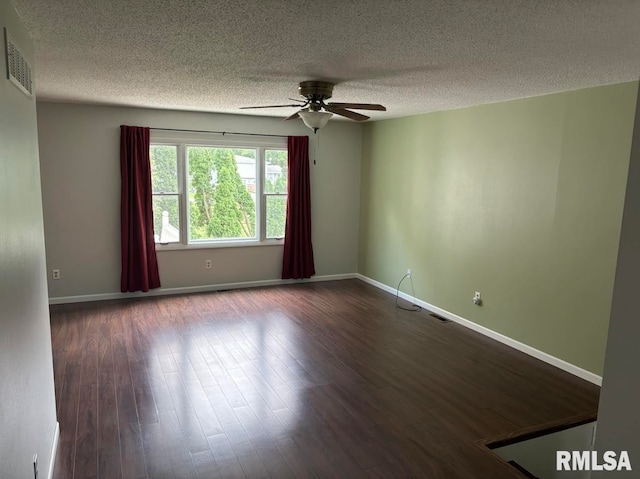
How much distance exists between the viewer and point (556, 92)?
393cm

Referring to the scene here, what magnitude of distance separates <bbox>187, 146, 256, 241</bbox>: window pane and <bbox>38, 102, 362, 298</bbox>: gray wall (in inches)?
11.2

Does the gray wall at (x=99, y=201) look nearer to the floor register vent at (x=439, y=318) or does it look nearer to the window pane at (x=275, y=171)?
the window pane at (x=275, y=171)

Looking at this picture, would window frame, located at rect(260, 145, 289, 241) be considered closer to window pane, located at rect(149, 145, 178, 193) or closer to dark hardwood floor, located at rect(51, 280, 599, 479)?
window pane, located at rect(149, 145, 178, 193)

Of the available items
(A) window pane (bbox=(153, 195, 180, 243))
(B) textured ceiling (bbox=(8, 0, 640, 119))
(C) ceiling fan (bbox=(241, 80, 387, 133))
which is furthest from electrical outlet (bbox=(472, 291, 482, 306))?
(A) window pane (bbox=(153, 195, 180, 243))

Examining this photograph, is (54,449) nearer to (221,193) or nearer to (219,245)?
(219,245)

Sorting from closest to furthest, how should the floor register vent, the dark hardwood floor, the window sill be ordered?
the dark hardwood floor, the floor register vent, the window sill

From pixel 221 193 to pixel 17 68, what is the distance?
429 centimetres

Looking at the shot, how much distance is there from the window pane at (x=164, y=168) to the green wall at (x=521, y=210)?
2856 millimetres

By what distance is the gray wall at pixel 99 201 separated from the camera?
539cm

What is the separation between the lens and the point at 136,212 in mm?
5695

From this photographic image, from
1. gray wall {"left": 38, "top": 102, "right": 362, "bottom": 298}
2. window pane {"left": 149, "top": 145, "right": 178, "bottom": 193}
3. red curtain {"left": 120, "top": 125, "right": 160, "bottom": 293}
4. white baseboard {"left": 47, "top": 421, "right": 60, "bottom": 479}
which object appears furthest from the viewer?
window pane {"left": 149, "top": 145, "right": 178, "bottom": 193}

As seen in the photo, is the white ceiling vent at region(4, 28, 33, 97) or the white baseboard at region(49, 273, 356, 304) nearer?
the white ceiling vent at region(4, 28, 33, 97)

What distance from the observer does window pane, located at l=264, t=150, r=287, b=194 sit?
257 inches

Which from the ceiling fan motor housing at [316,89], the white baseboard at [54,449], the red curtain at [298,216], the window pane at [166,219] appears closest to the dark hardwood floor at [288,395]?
the white baseboard at [54,449]
